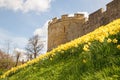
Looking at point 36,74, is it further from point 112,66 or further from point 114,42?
point 112,66

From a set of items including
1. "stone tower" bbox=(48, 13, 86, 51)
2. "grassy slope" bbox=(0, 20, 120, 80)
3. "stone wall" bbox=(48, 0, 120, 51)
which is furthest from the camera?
"stone tower" bbox=(48, 13, 86, 51)

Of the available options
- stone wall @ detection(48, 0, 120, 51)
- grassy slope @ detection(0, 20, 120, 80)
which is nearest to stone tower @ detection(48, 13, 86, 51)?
stone wall @ detection(48, 0, 120, 51)

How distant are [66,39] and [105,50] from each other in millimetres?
33728

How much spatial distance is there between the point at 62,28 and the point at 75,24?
12.0 ft

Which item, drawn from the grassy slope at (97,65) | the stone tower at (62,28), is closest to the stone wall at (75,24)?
the stone tower at (62,28)

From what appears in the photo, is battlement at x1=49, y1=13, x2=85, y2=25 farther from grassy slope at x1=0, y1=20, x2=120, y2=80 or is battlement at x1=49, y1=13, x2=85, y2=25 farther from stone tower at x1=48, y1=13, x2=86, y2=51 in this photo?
grassy slope at x1=0, y1=20, x2=120, y2=80

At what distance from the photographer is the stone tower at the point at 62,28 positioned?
38750 millimetres

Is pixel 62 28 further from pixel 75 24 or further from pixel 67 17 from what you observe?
pixel 75 24

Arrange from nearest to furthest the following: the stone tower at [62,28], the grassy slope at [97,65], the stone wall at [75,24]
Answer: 1. the grassy slope at [97,65]
2. the stone wall at [75,24]
3. the stone tower at [62,28]

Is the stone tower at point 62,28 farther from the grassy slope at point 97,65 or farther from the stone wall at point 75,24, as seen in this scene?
the grassy slope at point 97,65

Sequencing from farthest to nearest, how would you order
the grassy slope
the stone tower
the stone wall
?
the stone tower < the stone wall < the grassy slope

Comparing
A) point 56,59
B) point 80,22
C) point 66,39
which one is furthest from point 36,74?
point 66,39

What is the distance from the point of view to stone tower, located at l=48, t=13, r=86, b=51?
1526 inches

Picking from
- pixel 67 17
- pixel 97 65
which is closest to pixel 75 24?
pixel 67 17
